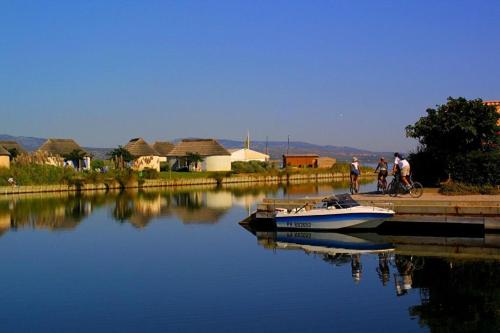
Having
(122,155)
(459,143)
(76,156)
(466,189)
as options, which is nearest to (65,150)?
(76,156)

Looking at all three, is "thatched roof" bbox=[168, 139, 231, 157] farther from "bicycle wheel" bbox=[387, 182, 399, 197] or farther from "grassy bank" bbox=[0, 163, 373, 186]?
"bicycle wheel" bbox=[387, 182, 399, 197]

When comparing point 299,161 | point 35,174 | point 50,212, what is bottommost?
point 50,212

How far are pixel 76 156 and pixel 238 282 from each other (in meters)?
74.0

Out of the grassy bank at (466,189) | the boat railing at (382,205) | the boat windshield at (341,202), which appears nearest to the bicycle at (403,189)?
the grassy bank at (466,189)

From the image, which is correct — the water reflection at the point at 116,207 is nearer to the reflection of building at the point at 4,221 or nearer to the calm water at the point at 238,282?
the reflection of building at the point at 4,221

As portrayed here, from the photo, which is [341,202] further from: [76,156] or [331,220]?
[76,156]

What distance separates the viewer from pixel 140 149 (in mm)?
100125

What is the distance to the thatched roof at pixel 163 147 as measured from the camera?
113 meters

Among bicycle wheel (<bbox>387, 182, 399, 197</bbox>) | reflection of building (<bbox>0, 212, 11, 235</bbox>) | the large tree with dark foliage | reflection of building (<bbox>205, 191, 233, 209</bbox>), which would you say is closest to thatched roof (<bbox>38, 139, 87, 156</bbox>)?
reflection of building (<bbox>205, 191, 233, 209</bbox>)

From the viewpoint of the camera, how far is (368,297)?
19.4 m

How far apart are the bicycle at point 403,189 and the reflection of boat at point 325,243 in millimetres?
4212

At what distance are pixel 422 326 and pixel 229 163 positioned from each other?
8726 centimetres

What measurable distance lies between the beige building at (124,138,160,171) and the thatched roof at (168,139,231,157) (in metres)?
3.41

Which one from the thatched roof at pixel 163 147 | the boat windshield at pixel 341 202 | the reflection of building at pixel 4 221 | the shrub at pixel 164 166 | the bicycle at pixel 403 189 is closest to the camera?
the boat windshield at pixel 341 202
